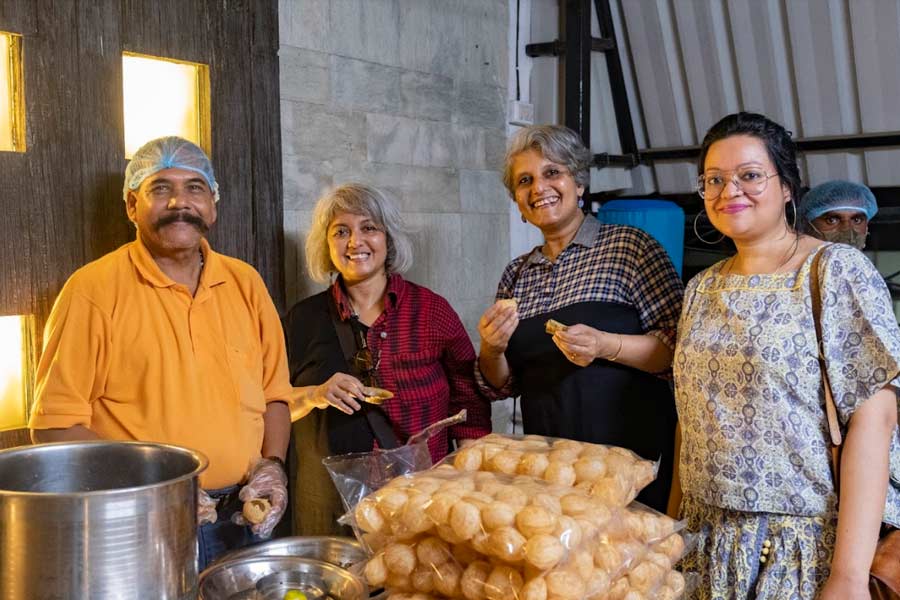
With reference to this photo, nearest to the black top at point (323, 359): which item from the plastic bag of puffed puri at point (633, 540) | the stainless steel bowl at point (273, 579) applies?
the stainless steel bowl at point (273, 579)

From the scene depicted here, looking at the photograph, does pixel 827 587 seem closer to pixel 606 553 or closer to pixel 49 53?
pixel 606 553

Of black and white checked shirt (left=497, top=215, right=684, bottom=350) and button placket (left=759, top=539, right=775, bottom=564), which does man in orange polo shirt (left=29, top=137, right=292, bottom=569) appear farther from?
button placket (left=759, top=539, right=775, bottom=564)

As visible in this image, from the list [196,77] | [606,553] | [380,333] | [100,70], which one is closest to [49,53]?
[100,70]

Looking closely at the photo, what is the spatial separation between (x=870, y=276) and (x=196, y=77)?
2.06 m

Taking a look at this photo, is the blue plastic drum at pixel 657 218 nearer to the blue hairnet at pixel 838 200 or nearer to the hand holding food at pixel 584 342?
the blue hairnet at pixel 838 200

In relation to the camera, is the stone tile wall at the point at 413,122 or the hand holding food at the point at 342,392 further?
the stone tile wall at the point at 413,122

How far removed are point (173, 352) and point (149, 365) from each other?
0.20 feet

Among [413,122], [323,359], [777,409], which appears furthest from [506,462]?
[413,122]

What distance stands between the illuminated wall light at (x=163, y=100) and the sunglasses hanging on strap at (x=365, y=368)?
743 mm

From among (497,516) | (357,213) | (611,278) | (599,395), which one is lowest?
(497,516)

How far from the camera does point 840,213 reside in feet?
9.48

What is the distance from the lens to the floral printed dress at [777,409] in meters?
1.62

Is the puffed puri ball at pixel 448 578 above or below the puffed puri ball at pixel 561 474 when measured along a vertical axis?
below

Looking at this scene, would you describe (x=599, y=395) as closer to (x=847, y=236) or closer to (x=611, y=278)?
(x=611, y=278)
